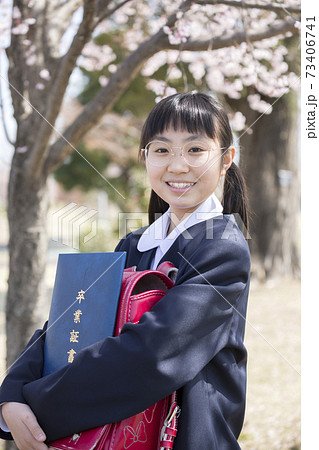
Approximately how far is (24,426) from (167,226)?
0.69 meters

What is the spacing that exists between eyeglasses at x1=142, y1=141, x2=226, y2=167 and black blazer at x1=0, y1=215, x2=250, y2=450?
191 millimetres

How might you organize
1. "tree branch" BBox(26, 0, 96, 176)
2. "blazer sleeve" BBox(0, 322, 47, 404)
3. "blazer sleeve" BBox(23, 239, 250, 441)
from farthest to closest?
"tree branch" BBox(26, 0, 96, 176), "blazer sleeve" BBox(0, 322, 47, 404), "blazer sleeve" BBox(23, 239, 250, 441)

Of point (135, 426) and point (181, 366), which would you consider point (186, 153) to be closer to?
point (181, 366)

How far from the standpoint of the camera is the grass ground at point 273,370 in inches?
137

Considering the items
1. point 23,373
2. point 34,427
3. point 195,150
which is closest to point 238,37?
point 195,150

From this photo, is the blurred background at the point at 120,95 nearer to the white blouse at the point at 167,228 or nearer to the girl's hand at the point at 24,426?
the white blouse at the point at 167,228

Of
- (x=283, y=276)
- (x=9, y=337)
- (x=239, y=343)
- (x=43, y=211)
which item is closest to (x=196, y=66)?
(x=43, y=211)

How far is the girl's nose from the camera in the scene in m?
1.38

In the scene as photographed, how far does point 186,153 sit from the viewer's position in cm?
139

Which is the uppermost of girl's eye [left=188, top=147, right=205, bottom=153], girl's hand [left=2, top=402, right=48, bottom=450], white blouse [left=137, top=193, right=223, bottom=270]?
girl's eye [left=188, top=147, right=205, bottom=153]

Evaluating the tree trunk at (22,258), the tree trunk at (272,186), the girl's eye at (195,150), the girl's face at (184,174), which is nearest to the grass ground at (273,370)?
the tree trunk at (22,258)

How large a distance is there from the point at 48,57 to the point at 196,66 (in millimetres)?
1685

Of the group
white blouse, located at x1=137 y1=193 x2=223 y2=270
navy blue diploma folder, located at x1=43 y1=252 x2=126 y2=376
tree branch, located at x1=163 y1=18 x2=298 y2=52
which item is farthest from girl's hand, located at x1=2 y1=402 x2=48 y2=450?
tree branch, located at x1=163 y1=18 x2=298 y2=52

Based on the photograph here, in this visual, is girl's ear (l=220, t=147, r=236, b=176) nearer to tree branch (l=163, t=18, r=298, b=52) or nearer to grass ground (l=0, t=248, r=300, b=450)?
tree branch (l=163, t=18, r=298, b=52)
